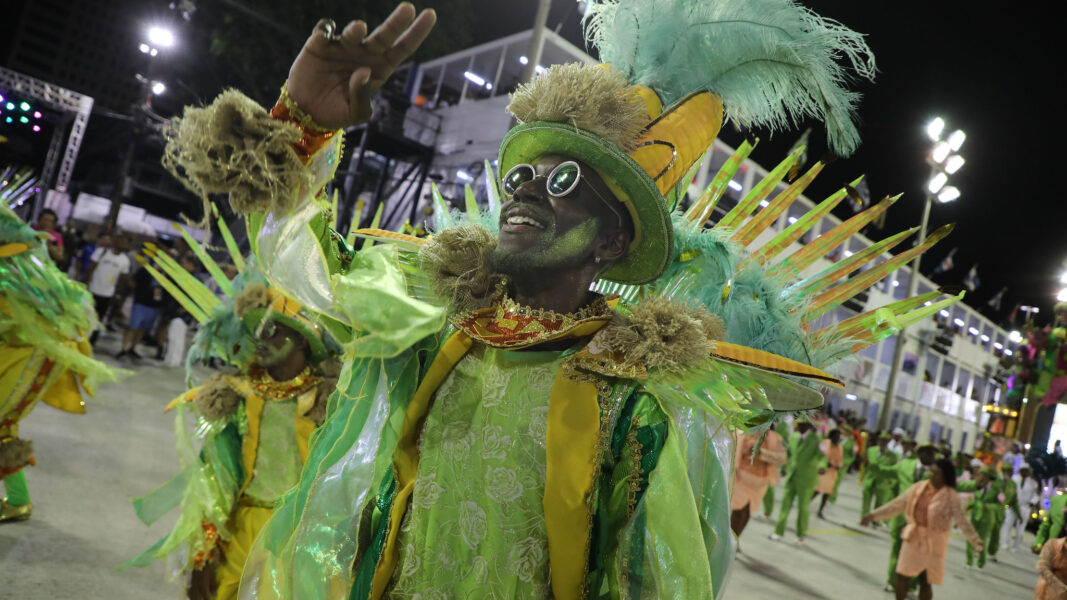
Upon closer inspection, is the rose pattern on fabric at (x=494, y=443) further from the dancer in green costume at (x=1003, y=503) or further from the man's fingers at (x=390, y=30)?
the dancer in green costume at (x=1003, y=503)

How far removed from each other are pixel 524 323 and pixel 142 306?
1111cm

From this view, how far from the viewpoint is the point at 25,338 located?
4715 mm

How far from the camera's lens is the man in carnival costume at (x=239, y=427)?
11.2 ft

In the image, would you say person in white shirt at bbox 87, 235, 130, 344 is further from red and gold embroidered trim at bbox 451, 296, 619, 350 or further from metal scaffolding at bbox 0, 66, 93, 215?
red and gold embroidered trim at bbox 451, 296, 619, 350

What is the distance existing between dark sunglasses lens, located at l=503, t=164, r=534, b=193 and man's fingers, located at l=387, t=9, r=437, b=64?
0.48 meters

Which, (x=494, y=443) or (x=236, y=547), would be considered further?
(x=236, y=547)

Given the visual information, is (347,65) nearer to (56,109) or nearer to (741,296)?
(741,296)

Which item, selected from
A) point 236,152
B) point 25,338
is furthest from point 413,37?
point 25,338

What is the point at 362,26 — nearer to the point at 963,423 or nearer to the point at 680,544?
the point at 680,544

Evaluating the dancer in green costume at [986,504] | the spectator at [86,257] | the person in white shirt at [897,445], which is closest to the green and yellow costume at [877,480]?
the person in white shirt at [897,445]

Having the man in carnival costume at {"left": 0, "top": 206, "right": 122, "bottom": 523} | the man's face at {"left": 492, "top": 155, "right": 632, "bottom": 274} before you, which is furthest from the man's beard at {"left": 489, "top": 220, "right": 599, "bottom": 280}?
the man in carnival costume at {"left": 0, "top": 206, "right": 122, "bottom": 523}

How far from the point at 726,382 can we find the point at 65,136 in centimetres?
1894

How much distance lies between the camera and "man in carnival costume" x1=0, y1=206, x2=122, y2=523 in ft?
15.2

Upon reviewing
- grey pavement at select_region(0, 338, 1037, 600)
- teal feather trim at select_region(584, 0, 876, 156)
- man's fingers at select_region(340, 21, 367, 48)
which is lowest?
grey pavement at select_region(0, 338, 1037, 600)
